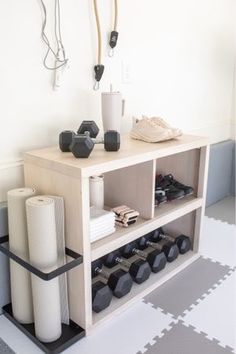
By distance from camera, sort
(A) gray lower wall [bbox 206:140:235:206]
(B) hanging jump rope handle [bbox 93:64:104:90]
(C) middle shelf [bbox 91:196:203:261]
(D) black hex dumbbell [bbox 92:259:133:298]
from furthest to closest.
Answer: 1. (A) gray lower wall [bbox 206:140:235:206]
2. (B) hanging jump rope handle [bbox 93:64:104:90]
3. (D) black hex dumbbell [bbox 92:259:133:298]
4. (C) middle shelf [bbox 91:196:203:261]

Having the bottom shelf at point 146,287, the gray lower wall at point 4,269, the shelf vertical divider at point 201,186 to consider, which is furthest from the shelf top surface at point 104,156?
the bottom shelf at point 146,287

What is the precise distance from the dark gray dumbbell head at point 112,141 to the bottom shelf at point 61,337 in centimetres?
69

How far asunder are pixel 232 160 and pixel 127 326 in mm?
1819

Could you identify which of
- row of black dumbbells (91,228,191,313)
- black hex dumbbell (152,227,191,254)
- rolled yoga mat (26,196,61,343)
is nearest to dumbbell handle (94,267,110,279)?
row of black dumbbells (91,228,191,313)

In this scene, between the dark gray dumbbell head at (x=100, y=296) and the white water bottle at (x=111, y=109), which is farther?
the white water bottle at (x=111, y=109)

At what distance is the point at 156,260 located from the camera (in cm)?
155

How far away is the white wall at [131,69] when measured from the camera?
1.31m

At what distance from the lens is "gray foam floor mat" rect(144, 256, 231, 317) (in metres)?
1.41

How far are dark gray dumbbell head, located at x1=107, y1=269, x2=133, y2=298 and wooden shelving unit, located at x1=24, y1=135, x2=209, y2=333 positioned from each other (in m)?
0.03

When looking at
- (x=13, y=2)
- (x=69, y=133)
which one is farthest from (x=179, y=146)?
(x=13, y=2)

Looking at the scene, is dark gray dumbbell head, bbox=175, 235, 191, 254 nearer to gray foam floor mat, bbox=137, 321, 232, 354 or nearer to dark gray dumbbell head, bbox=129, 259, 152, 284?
dark gray dumbbell head, bbox=129, 259, 152, 284

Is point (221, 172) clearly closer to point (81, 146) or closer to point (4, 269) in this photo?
point (81, 146)

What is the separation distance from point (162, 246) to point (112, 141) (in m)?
0.70

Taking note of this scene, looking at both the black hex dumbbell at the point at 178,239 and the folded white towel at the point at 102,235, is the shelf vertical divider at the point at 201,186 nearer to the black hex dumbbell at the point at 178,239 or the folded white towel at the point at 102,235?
the black hex dumbbell at the point at 178,239
